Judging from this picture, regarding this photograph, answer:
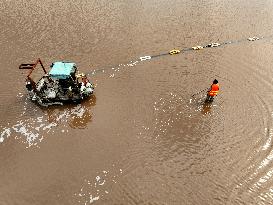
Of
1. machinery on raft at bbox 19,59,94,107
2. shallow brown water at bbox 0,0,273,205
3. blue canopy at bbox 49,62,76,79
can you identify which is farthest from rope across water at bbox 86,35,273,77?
blue canopy at bbox 49,62,76,79

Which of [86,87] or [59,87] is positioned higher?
[59,87]

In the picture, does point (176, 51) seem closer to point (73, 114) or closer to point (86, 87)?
point (86, 87)

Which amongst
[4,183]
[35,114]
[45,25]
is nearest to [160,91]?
[35,114]

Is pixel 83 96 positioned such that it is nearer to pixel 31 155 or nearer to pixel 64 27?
pixel 31 155

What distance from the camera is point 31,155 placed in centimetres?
1302

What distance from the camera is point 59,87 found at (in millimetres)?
15180

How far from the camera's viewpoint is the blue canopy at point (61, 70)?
564 inches

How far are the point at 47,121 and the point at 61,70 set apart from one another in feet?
7.93

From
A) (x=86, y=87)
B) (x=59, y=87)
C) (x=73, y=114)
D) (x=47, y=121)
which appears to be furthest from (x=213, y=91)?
(x=47, y=121)

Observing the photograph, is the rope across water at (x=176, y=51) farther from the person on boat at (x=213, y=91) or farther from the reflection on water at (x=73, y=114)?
the person on boat at (x=213, y=91)

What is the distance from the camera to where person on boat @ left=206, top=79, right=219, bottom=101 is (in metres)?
14.8

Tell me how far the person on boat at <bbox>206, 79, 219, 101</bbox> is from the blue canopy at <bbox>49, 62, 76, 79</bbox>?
652 centimetres

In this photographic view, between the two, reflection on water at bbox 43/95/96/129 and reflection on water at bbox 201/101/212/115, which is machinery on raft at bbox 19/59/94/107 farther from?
reflection on water at bbox 201/101/212/115

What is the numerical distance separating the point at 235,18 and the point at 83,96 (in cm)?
1455
